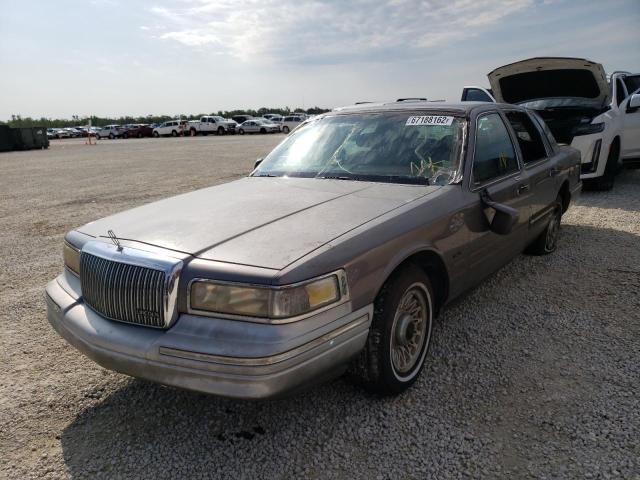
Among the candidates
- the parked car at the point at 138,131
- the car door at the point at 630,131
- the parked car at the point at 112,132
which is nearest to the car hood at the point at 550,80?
the car door at the point at 630,131

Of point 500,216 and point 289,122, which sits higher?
point 500,216

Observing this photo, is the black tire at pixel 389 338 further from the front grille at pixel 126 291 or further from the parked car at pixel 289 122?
the parked car at pixel 289 122

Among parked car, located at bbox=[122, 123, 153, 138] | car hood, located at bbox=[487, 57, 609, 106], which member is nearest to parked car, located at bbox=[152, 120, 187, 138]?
parked car, located at bbox=[122, 123, 153, 138]

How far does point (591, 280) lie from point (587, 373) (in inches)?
66.5

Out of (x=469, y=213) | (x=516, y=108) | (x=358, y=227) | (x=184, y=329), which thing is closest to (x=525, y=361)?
(x=469, y=213)

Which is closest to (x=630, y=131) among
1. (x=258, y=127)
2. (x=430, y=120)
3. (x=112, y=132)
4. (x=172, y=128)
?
(x=430, y=120)

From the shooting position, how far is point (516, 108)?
14.4ft

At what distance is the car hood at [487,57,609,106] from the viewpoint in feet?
24.4

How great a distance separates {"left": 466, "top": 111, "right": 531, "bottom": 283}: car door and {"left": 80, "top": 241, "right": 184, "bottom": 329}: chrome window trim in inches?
72.9

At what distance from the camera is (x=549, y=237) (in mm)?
4891

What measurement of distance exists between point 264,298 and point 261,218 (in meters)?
0.71

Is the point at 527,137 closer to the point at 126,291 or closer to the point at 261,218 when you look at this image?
the point at 261,218

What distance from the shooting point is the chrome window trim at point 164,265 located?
2.12 m

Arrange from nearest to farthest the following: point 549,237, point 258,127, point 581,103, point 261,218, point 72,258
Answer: point 261,218, point 72,258, point 549,237, point 581,103, point 258,127
